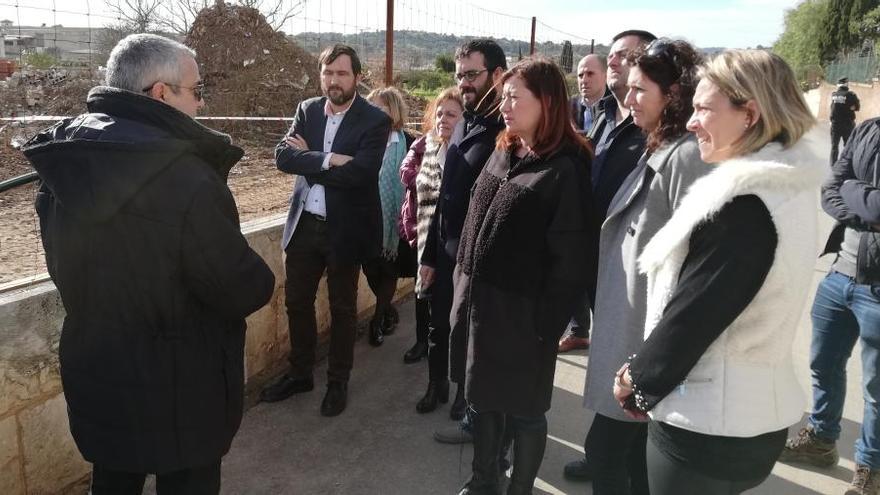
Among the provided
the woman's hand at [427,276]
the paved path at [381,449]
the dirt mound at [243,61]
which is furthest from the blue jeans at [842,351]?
the dirt mound at [243,61]

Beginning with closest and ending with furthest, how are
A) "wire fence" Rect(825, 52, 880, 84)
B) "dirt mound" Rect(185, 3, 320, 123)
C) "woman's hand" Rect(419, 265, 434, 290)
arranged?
"woman's hand" Rect(419, 265, 434, 290) < "dirt mound" Rect(185, 3, 320, 123) < "wire fence" Rect(825, 52, 880, 84)

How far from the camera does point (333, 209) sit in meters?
3.37

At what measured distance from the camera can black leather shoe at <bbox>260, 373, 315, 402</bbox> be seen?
354 cm

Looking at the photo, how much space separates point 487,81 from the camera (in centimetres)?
316

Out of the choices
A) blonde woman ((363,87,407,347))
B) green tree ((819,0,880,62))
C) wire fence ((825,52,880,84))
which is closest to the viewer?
blonde woman ((363,87,407,347))

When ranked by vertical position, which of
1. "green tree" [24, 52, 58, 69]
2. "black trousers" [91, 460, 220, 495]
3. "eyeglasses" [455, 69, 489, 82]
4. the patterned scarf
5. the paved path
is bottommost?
the paved path

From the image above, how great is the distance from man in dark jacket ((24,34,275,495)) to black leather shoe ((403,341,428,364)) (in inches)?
88.8

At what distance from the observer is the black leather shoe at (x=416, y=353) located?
4.14m

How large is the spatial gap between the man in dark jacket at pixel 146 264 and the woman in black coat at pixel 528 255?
0.86 m

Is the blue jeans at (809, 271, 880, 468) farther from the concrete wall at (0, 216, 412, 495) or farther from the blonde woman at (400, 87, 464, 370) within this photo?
the concrete wall at (0, 216, 412, 495)

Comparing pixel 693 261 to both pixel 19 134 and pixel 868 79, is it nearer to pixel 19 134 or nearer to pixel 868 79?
pixel 19 134

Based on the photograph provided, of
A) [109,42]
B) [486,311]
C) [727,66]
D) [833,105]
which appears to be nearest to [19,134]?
[109,42]

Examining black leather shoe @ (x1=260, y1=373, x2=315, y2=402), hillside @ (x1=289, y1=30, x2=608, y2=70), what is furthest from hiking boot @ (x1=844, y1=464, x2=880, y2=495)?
hillside @ (x1=289, y1=30, x2=608, y2=70)

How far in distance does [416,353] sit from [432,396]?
669 mm
